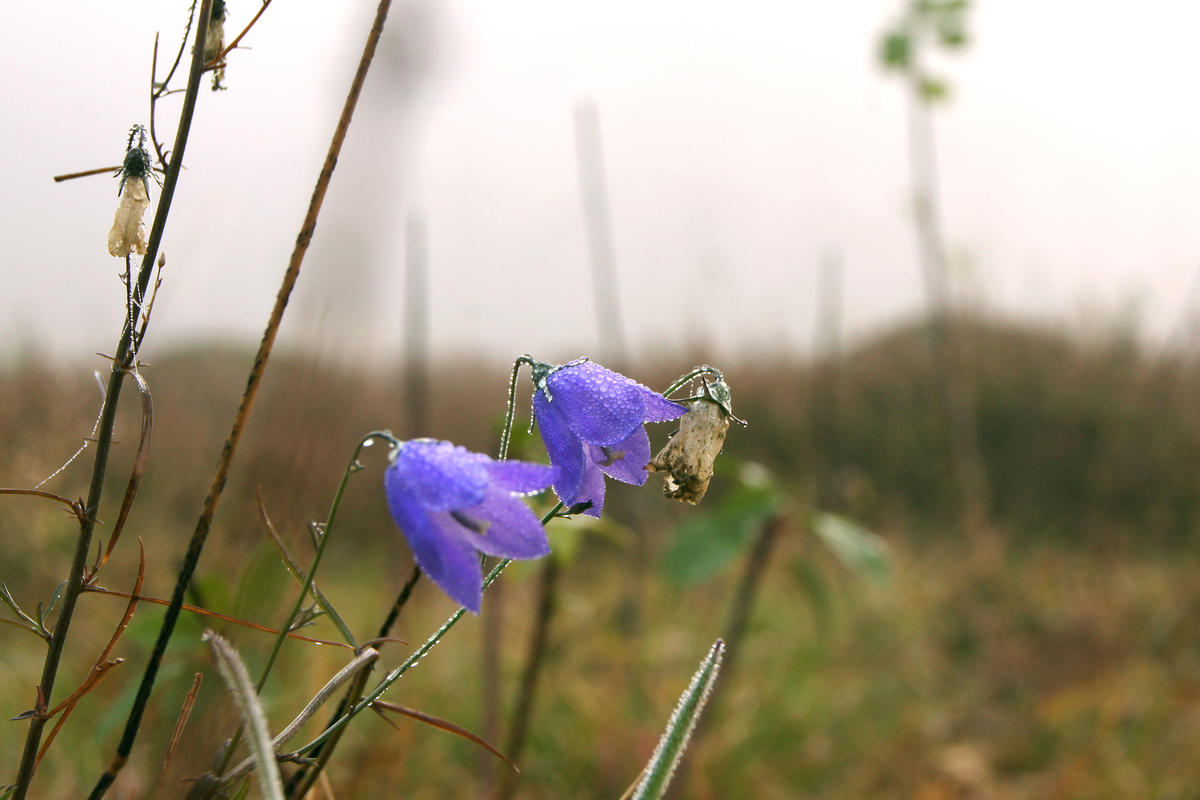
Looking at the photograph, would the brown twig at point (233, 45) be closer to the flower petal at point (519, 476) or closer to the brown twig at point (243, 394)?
the brown twig at point (243, 394)

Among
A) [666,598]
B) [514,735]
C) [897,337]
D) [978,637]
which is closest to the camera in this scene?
[514,735]

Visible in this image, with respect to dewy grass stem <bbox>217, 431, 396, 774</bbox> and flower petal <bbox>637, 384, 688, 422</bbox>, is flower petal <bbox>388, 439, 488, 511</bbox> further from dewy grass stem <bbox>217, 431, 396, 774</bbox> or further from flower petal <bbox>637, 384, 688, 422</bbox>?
flower petal <bbox>637, 384, 688, 422</bbox>

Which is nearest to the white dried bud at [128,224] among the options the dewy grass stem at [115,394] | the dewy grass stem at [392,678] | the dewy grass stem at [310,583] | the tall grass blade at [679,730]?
the dewy grass stem at [115,394]

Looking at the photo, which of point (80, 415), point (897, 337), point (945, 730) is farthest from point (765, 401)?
A: point (80, 415)

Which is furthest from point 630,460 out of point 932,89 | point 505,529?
point 932,89

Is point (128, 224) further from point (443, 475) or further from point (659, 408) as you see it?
point (659, 408)

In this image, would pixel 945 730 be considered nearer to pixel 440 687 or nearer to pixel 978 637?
pixel 978 637

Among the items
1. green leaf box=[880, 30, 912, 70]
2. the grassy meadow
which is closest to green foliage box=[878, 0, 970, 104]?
green leaf box=[880, 30, 912, 70]
